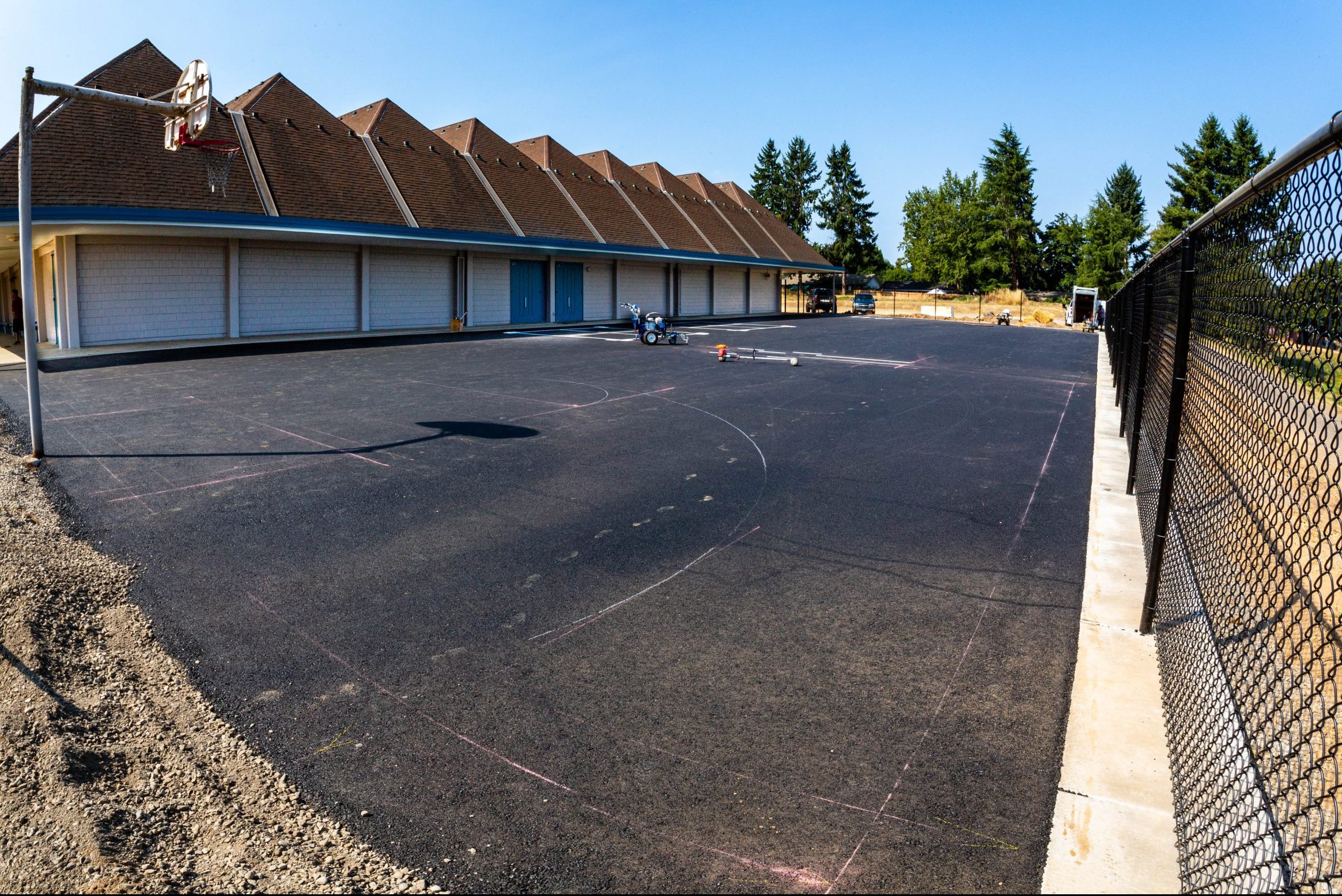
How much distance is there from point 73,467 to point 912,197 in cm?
11172

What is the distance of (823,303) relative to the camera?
61688mm

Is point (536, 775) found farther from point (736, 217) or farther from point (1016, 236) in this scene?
point (1016, 236)

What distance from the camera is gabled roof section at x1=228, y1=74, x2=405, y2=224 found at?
2794cm

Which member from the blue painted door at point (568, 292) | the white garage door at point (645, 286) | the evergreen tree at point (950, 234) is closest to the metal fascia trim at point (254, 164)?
the blue painted door at point (568, 292)

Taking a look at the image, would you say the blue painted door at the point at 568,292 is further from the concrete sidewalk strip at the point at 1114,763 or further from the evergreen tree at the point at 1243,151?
the evergreen tree at the point at 1243,151

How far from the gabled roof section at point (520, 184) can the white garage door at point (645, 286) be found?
3.17 meters

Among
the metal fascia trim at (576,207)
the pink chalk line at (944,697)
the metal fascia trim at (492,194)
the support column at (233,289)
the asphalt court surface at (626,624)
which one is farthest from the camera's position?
the metal fascia trim at (576,207)

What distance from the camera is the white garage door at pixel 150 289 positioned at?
884 inches

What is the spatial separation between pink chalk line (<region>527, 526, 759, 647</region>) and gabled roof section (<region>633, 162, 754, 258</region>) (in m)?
46.1

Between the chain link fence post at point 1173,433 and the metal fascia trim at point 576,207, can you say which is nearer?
the chain link fence post at point 1173,433

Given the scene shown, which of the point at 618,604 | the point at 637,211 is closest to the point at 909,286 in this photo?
the point at 637,211

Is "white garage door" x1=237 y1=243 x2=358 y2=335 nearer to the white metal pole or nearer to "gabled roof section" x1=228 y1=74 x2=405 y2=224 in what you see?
"gabled roof section" x1=228 y1=74 x2=405 y2=224

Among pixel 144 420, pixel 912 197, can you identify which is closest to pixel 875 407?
pixel 144 420

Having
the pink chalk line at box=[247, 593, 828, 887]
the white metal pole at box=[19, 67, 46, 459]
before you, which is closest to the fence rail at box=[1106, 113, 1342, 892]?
the pink chalk line at box=[247, 593, 828, 887]
